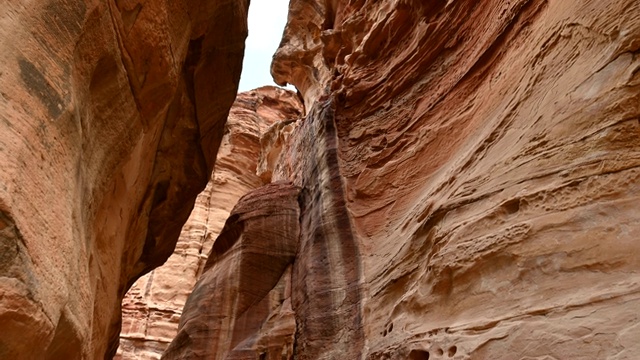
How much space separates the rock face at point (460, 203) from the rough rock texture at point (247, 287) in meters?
0.03

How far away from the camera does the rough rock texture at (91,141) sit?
10.3 feet

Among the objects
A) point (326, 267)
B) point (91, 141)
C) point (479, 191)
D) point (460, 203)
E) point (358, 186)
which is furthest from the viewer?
point (358, 186)

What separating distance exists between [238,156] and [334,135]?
14213mm

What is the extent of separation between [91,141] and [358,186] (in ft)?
12.4

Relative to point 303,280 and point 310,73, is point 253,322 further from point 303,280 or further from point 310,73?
point 310,73

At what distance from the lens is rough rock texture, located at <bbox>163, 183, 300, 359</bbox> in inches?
326

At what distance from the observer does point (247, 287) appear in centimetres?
876

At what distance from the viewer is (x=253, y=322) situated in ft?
27.6

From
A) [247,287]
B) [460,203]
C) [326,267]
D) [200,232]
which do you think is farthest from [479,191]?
[200,232]

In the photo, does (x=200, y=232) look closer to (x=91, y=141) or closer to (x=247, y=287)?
(x=247, y=287)

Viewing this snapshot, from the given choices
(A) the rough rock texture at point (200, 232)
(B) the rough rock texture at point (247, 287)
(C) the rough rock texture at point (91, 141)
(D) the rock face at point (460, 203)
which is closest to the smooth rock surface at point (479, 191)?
(D) the rock face at point (460, 203)

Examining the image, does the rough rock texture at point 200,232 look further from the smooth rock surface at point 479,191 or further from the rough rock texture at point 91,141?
the rough rock texture at point 91,141

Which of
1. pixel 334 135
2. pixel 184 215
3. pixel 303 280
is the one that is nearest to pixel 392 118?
pixel 334 135

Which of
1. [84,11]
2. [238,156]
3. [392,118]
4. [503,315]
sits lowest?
[503,315]
